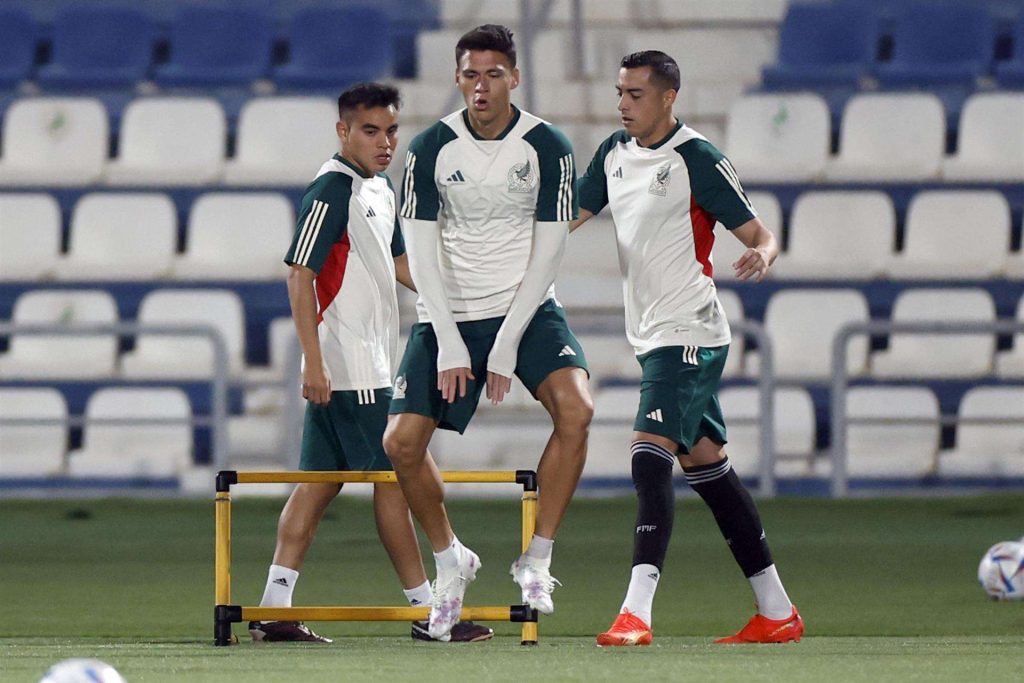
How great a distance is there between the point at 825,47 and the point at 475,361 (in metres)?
9.73

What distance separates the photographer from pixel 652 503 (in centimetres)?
563

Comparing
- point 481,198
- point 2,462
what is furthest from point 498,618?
point 2,462

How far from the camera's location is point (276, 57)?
619 inches

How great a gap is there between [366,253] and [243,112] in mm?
8465

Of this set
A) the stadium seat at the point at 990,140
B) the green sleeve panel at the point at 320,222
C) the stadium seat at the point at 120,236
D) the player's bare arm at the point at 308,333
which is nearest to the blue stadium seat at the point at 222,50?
the stadium seat at the point at 120,236

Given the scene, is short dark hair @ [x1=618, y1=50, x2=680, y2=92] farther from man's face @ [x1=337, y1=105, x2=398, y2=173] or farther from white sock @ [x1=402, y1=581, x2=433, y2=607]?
white sock @ [x1=402, y1=581, x2=433, y2=607]

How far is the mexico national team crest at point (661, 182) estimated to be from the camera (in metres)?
5.77

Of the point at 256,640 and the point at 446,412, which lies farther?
the point at 256,640

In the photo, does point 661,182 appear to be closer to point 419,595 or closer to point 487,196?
point 487,196

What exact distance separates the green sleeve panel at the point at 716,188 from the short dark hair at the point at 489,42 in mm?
647

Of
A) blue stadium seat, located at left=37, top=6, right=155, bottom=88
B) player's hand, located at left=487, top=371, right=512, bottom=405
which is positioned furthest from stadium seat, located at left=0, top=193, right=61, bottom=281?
player's hand, located at left=487, top=371, right=512, bottom=405

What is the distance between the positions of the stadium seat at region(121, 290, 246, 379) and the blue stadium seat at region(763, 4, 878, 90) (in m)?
4.64

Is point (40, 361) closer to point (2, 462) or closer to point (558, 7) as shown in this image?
point (2, 462)

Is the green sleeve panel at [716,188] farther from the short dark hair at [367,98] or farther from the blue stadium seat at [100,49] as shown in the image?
the blue stadium seat at [100,49]
